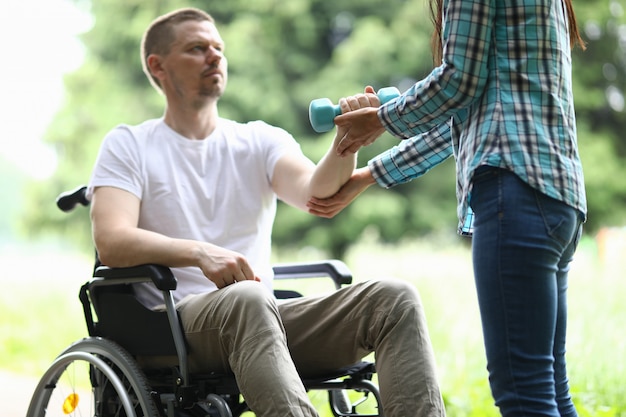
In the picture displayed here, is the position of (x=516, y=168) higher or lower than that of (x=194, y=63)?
lower

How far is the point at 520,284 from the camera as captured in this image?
1432 mm

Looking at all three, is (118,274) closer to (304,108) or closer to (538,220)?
(538,220)

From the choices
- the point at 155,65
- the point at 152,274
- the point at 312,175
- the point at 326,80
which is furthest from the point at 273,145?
the point at 326,80

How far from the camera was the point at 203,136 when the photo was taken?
2.44 metres

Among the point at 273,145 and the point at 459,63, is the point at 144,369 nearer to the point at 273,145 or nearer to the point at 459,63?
the point at 273,145

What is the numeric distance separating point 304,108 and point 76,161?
2.52 m

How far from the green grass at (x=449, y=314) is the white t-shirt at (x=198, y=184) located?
45.8 inches

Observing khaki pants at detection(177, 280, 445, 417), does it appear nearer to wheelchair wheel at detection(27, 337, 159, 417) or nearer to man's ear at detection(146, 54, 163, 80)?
wheelchair wheel at detection(27, 337, 159, 417)

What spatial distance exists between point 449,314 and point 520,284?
120 inches

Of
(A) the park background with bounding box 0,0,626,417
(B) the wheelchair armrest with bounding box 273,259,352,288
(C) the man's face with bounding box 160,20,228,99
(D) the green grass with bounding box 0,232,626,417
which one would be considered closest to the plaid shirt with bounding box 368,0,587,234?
(B) the wheelchair armrest with bounding box 273,259,352,288

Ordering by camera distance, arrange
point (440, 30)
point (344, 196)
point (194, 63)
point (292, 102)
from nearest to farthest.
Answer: point (440, 30)
point (344, 196)
point (194, 63)
point (292, 102)

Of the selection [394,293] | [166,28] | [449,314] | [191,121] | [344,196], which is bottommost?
[449,314]

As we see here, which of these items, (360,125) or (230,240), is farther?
(230,240)

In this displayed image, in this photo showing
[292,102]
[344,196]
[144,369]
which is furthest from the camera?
[292,102]
